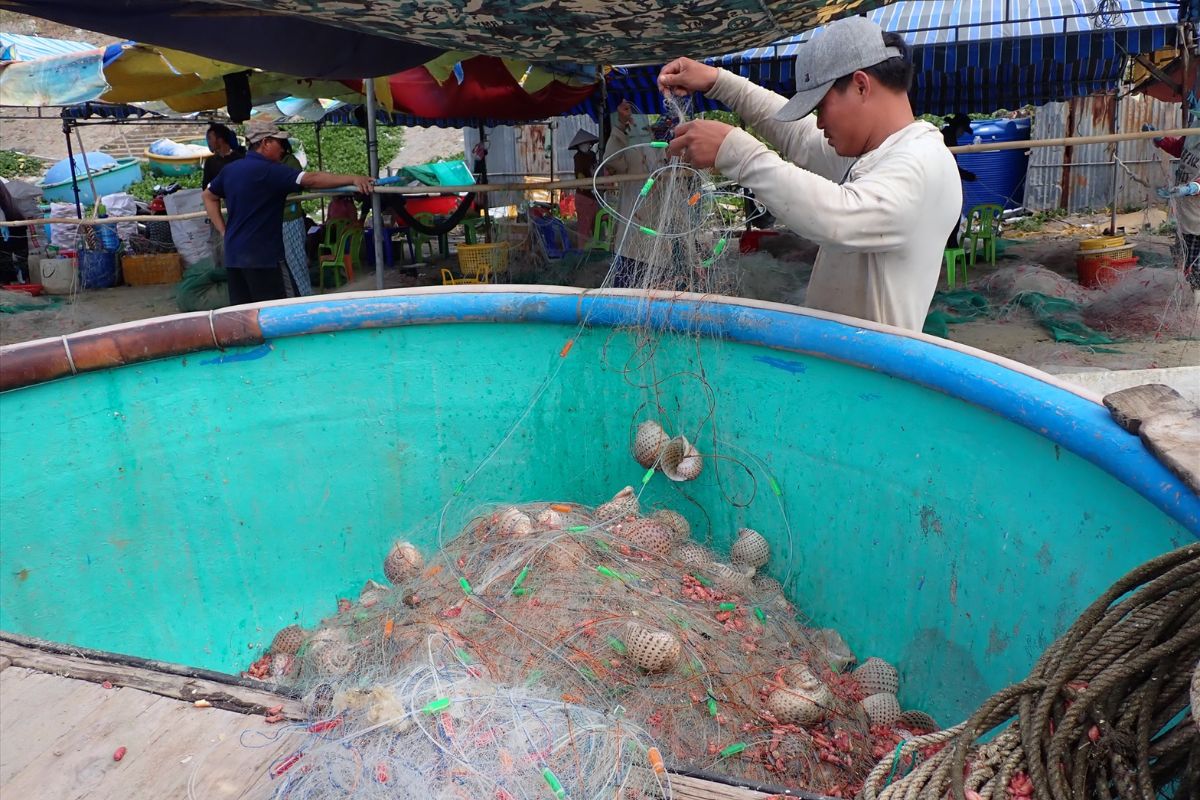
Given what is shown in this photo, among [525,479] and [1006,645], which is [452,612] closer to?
[525,479]

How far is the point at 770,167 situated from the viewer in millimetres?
2479

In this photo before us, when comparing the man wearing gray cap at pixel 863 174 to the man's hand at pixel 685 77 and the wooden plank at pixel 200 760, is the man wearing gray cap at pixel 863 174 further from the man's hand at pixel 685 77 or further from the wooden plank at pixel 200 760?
the wooden plank at pixel 200 760

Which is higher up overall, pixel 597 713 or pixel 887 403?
pixel 887 403

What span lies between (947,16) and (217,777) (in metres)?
11.5

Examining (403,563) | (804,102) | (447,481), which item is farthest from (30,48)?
(804,102)

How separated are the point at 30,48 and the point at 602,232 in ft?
28.5

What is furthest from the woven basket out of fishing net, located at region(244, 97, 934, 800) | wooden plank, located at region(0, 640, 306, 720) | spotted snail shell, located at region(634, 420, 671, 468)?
spotted snail shell, located at region(634, 420, 671, 468)

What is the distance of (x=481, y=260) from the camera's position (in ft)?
27.6

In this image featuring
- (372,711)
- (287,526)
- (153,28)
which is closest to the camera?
(372,711)

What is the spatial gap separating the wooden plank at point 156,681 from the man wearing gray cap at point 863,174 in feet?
6.18

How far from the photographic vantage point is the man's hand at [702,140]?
2.61 m

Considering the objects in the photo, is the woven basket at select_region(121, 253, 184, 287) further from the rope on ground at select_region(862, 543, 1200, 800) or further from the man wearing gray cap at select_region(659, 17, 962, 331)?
the rope on ground at select_region(862, 543, 1200, 800)

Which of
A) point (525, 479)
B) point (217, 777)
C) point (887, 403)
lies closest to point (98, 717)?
point (217, 777)

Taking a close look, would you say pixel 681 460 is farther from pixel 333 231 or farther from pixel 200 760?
pixel 333 231
